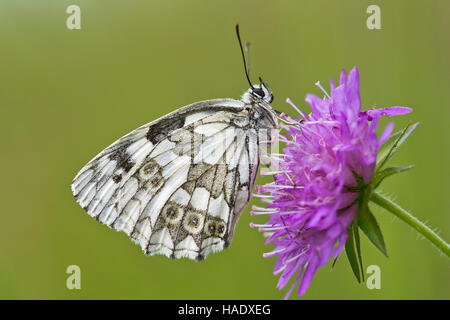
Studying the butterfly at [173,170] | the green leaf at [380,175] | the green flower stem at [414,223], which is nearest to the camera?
the green flower stem at [414,223]

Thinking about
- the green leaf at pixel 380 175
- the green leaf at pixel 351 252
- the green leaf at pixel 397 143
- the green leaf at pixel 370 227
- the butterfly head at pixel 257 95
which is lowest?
the green leaf at pixel 351 252

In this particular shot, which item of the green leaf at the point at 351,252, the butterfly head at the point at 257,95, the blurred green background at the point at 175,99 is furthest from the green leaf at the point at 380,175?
the blurred green background at the point at 175,99

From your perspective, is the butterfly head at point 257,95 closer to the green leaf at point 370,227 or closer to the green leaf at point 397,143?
the green leaf at point 397,143

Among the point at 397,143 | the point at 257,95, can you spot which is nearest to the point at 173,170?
the point at 257,95

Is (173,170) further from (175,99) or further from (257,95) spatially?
(175,99)

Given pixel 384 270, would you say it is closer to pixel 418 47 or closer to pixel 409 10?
pixel 418 47

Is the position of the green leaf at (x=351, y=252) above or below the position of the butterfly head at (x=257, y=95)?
below
